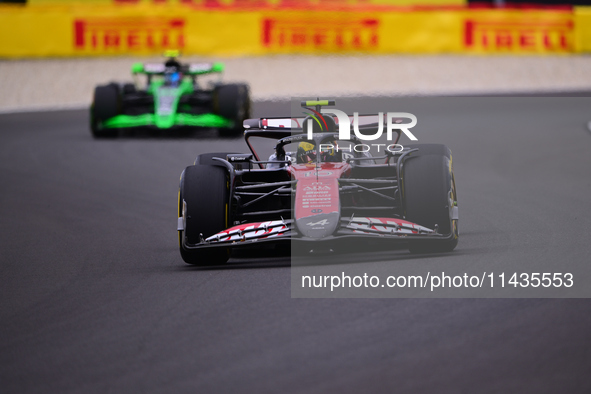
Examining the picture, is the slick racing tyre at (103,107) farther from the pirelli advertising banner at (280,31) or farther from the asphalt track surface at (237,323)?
the pirelli advertising banner at (280,31)

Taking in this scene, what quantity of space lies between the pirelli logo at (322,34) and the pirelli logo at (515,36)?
8.90 ft

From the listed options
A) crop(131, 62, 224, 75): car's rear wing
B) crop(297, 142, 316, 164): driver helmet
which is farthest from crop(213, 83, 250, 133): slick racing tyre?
crop(297, 142, 316, 164): driver helmet

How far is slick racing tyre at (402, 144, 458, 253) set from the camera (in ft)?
23.2

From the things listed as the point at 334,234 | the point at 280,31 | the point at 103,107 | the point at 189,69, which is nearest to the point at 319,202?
the point at 334,234

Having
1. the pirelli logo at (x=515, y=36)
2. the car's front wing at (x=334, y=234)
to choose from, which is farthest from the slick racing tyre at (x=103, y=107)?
the pirelli logo at (x=515, y=36)

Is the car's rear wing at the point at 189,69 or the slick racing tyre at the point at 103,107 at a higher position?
the car's rear wing at the point at 189,69

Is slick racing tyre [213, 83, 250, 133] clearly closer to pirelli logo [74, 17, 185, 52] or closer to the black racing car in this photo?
the black racing car

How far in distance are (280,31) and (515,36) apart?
251 inches

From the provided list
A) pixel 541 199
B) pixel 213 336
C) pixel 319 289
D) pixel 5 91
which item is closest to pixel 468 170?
pixel 541 199

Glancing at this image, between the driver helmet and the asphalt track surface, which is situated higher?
the driver helmet

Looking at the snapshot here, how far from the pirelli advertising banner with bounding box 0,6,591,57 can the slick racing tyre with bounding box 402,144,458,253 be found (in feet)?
61.9

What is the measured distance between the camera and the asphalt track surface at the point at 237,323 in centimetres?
462

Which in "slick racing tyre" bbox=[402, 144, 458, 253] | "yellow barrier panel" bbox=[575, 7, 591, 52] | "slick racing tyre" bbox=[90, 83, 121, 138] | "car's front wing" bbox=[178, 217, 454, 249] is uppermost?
"slick racing tyre" bbox=[402, 144, 458, 253]

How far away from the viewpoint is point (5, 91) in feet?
77.6
